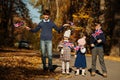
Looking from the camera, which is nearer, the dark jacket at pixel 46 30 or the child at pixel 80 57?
the child at pixel 80 57

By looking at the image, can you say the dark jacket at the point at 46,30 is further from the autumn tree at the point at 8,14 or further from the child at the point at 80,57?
the autumn tree at the point at 8,14

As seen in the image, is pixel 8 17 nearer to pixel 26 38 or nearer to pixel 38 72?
pixel 38 72

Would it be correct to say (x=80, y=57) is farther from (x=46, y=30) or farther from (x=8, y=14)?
(x=8, y=14)

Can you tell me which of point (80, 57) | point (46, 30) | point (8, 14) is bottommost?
point (80, 57)

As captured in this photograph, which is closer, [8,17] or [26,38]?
[8,17]

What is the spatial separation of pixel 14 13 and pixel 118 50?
2358 cm

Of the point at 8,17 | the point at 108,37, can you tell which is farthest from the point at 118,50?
the point at 8,17

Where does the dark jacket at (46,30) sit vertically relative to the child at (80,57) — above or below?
above

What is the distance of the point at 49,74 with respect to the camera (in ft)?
53.7

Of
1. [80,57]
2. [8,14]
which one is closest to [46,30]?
[80,57]

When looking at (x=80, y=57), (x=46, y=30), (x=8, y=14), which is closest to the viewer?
(x=80, y=57)

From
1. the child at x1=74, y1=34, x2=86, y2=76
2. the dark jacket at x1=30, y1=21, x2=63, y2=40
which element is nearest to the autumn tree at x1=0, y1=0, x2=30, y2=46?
the dark jacket at x1=30, y1=21, x2=63, y2=40

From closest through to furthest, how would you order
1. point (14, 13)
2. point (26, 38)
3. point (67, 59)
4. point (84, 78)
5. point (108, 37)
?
1. point (84, 78)
2. point (67, 59)
3. point (108, 37)
4. point (14, 13)
5. point (26, 38)

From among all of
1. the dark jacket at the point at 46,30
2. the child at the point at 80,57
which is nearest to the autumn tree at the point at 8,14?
the dark jacket at the point at 46,30
